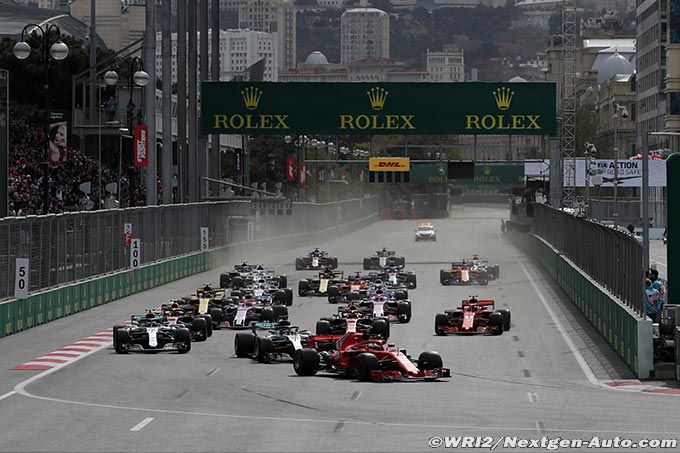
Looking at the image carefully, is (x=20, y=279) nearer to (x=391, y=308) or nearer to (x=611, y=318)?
(x=391, y=308)

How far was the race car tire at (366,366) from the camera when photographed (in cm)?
2839

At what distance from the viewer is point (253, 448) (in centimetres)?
2036

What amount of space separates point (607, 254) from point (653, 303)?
3.42 meters

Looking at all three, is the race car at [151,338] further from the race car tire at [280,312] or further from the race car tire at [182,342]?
the race car tire at [280,312]

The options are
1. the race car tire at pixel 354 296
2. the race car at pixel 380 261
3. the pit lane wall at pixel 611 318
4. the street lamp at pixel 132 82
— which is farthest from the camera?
the race car at pixel 380 261

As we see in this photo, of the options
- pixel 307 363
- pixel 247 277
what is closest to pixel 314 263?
pixel 247 277

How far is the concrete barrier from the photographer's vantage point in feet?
127

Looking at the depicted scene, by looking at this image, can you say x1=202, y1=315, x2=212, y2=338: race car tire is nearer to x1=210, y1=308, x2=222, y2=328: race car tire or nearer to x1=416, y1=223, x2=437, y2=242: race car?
x1=210, y1=308, x2=222, y2=328: race car tire

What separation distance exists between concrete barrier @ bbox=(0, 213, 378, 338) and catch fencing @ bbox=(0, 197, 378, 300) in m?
0.31

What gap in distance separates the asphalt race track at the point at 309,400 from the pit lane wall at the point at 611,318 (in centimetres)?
41

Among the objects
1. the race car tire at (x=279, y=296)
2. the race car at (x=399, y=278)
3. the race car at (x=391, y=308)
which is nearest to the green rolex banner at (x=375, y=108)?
the race car at (x=399, y=278)

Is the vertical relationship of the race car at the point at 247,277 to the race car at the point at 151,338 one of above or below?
above

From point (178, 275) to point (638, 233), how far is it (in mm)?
37584

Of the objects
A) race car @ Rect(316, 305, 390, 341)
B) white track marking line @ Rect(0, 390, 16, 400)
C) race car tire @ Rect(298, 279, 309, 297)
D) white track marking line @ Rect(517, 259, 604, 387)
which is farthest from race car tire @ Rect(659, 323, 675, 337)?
race car tire @ Rect(298, 279, 309, 297)
